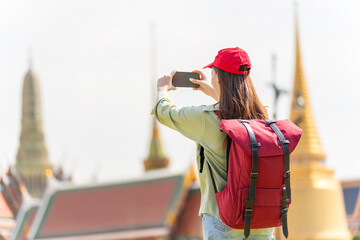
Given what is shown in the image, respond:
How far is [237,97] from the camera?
2.11 m

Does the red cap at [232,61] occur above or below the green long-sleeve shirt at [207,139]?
above

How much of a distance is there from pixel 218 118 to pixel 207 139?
61 mm

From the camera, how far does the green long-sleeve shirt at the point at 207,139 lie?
210cm

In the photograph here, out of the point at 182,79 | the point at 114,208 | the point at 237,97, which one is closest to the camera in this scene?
the point at 237,97

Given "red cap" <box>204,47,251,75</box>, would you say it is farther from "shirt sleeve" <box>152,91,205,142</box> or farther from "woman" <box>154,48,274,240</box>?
"shirt sleeve" <box>152,91,205,142</box>

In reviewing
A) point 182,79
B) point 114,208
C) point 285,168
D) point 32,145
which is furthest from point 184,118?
point 32,145

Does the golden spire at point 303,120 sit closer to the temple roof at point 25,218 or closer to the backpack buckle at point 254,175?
the temple roof at point 25,218

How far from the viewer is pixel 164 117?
217cm

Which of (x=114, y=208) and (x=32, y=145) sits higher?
(x=114, y=208)

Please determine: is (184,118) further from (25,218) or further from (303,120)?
(303,120)

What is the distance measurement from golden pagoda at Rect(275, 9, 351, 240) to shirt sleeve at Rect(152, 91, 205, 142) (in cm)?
2006

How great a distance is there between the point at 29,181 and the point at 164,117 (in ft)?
97.3

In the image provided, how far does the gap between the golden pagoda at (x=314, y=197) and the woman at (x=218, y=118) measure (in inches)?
790

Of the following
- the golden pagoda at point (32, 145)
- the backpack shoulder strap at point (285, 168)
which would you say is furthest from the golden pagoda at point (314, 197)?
the backpack shoulder strap at point (285, 168)
